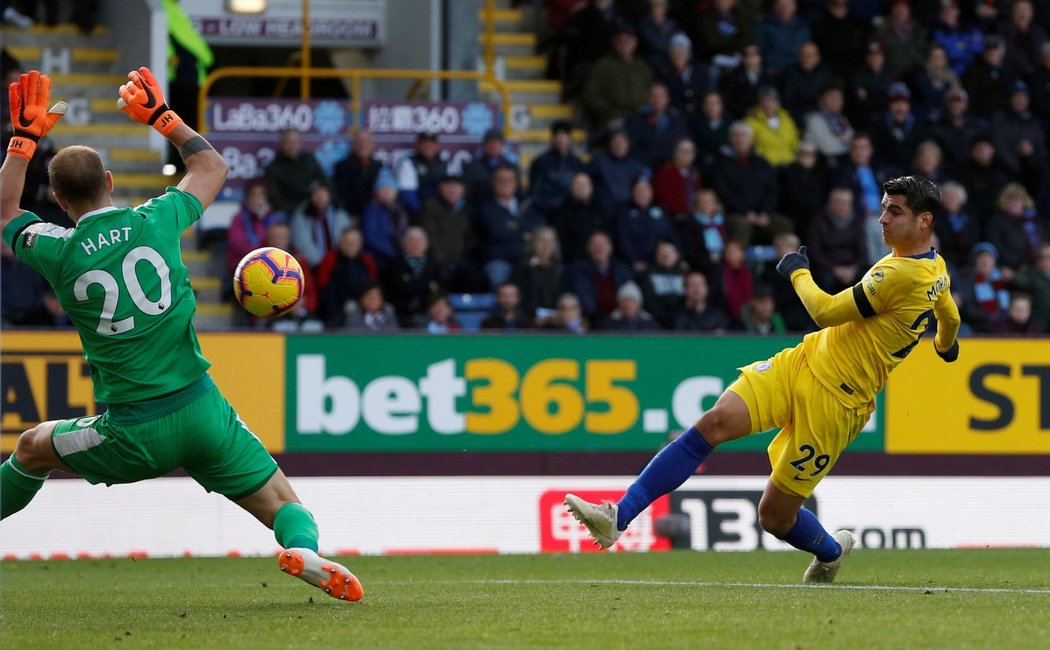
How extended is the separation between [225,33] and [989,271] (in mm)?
10119

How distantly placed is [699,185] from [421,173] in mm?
3098

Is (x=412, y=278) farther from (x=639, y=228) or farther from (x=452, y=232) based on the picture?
(x=639, y=228)

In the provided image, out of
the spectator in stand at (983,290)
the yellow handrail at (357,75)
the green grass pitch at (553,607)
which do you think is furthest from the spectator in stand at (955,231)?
the green grass pitch at (553,607)

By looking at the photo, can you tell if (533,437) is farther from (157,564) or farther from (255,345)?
(157,564)

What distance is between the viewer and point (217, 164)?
7832mm

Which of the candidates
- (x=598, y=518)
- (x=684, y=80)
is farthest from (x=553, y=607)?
(x=684, y=80)

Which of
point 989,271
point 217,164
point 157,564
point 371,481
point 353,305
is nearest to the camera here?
point 217,164

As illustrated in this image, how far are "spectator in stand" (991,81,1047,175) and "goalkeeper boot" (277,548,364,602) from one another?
1426cm

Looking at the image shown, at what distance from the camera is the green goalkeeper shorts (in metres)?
7.47

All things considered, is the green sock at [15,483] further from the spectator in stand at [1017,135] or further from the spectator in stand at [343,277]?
the spectator in stand at [1017,135]

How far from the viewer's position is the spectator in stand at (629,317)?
15805 mm

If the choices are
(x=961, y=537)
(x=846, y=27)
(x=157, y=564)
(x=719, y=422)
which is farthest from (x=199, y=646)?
(x=846, y=27)

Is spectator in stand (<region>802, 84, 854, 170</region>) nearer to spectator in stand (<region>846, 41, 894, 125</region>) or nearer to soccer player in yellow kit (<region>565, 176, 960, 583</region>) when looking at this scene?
spectator in stand (<region>846, 41, 894, 125</region>)

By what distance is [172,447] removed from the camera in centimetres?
749
